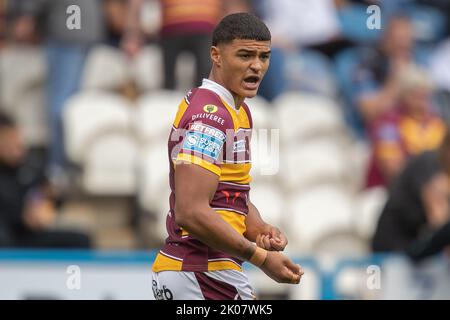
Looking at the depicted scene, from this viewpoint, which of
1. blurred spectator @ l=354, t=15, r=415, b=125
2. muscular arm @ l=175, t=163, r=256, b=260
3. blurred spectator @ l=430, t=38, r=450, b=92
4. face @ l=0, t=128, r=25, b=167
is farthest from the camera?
blurred spectator @ l=430, t=38, r=450, b=92

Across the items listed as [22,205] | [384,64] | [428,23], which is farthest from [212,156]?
[428,23]

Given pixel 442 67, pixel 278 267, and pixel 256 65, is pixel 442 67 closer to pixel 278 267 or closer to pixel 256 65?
pixel 256 65

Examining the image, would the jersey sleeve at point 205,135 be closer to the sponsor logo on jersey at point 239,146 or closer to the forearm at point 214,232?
the sponsor logo on jersey at point 239,146

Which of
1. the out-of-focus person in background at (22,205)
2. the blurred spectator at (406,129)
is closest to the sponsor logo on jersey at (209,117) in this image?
the out-of-focus person in background at (22,205)

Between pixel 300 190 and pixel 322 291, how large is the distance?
2055 mm

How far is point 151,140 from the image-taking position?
10.5 metres

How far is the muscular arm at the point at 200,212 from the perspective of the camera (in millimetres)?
4512

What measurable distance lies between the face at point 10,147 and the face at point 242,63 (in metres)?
4.96

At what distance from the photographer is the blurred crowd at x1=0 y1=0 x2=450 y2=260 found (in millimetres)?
9109

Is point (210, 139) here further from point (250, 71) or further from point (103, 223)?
point (103, 223)

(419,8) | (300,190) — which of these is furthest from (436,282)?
(419,8)

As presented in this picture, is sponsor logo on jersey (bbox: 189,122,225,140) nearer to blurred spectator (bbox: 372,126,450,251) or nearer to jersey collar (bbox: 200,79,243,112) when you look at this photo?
jersey collar (bbox: 200,79,243,112)

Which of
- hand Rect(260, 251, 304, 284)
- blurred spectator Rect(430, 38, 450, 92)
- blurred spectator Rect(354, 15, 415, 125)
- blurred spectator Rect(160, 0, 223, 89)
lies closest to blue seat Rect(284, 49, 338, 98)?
blurred spectator Rect(354, 15, 415, 125)

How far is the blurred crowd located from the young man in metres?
4.00
